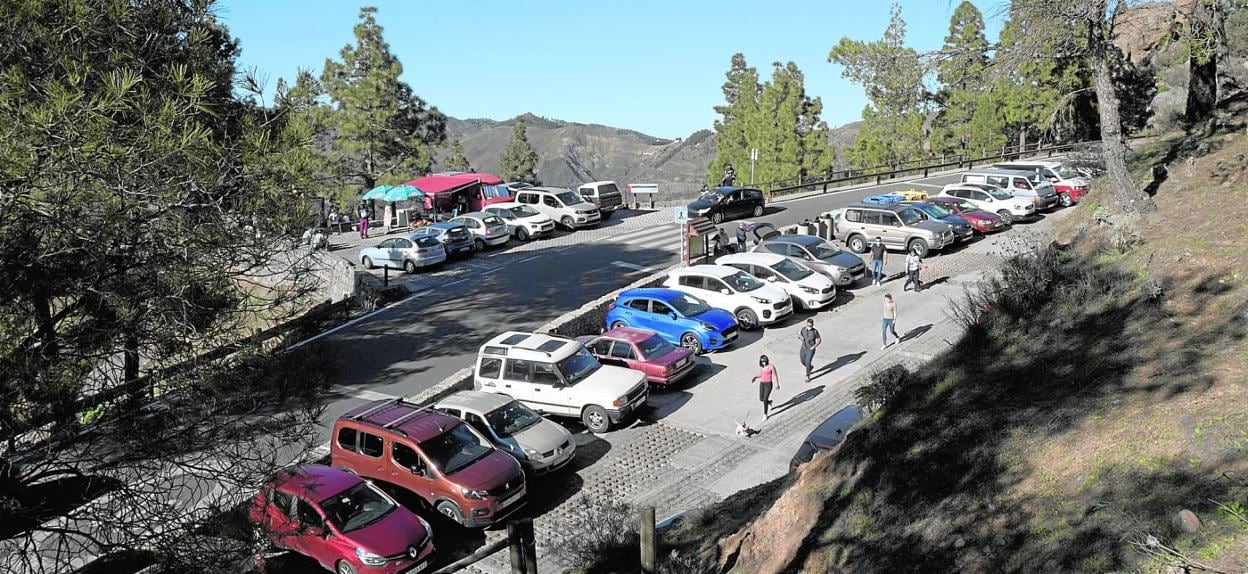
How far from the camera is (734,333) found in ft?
68.0

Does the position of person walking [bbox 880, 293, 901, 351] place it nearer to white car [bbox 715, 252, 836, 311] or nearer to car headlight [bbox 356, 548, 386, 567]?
white car [bbox 715, 252, 836, 311]

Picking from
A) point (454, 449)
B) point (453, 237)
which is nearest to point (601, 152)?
point (453, 237)

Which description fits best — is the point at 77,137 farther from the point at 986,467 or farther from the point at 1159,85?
the point at 1159,85

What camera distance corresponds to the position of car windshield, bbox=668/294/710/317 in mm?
20891

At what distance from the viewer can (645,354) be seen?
18297 millimetres

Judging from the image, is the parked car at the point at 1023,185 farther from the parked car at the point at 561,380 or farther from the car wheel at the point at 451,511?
the car wheel at the point at 451,511

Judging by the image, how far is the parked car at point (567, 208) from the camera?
36938mm

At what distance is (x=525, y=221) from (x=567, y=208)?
8.21ft

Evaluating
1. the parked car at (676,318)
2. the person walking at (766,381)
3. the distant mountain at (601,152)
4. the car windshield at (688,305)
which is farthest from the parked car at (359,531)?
the distant mountain at (601,152)

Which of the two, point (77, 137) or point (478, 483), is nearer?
point (77, 137)

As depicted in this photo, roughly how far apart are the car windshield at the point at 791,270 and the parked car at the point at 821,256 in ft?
1.60

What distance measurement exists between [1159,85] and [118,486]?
5628 centimetres

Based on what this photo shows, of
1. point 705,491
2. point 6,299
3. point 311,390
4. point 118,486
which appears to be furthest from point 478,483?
point 6,299

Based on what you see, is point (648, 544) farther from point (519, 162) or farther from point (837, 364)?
point (519, 162)
